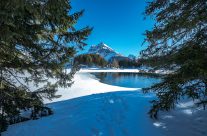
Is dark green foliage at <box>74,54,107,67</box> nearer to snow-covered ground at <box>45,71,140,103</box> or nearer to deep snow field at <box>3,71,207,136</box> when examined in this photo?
snow-covered ground at <box>45,71,140,103</box>

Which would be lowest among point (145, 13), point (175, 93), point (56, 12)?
point (175, 93)

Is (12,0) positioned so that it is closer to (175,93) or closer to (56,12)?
(56,12)

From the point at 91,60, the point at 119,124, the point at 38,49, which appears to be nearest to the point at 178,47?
the point at 119,124

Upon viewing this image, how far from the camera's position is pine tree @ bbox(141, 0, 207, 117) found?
459cm

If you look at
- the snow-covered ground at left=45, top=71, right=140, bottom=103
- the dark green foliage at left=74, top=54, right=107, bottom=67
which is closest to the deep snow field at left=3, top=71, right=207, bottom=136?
the snow-covered ground at left=45, top=71, right=140, bottom=103

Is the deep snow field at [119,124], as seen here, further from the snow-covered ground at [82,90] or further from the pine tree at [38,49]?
the snow-covered ground at [82,90]

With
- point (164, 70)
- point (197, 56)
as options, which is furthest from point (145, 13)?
point (197, 56)

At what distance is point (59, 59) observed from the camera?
6105mm

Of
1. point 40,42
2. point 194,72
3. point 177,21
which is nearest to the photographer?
point 194,72

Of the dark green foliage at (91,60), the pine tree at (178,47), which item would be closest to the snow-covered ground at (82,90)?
the pine tree at (178,47)

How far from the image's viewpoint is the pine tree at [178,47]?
459 cm

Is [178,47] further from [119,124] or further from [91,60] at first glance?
[91,60]

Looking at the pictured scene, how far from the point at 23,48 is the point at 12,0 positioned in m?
2.57

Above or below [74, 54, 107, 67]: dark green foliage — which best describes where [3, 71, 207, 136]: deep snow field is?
below
